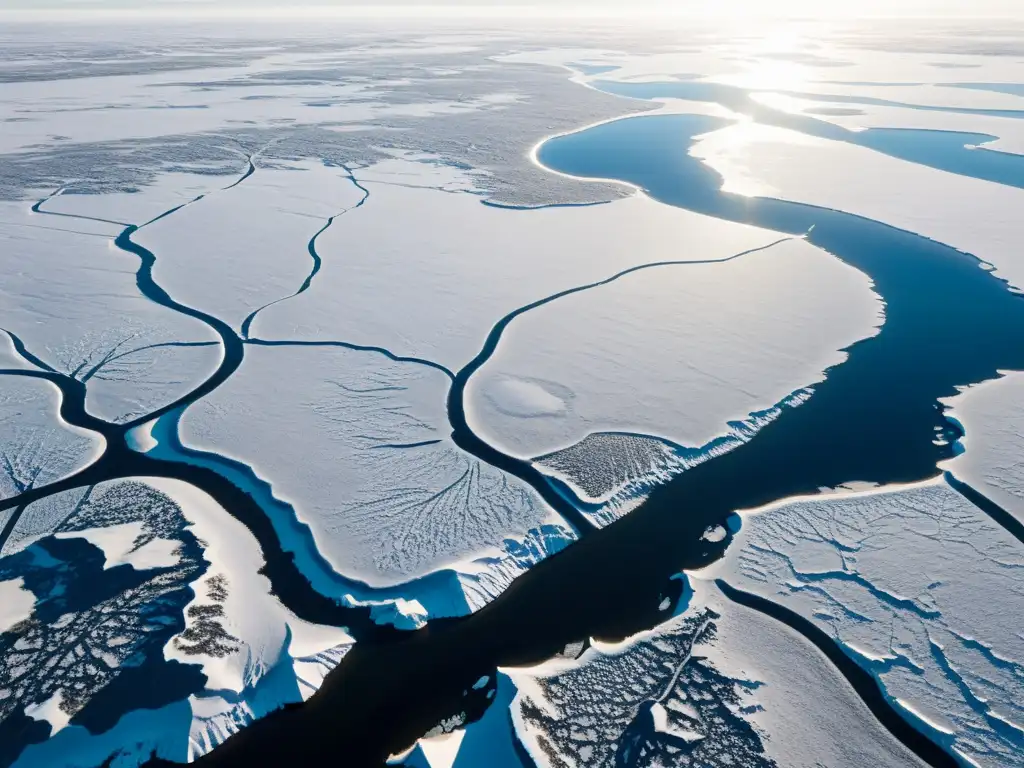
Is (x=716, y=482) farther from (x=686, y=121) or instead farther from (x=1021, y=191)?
(x=686, y=121)

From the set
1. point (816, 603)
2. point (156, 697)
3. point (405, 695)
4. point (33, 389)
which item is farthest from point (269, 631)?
point (33, 389)

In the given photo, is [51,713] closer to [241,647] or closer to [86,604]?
[86,604]

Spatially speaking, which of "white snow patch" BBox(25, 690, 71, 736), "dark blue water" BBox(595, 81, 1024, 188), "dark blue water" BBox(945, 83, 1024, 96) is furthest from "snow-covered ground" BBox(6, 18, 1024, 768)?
"dark blue water" BBox(945, 83, 1024, 96)

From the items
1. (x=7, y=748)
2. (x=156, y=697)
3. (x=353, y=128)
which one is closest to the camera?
(x=7, y=748)

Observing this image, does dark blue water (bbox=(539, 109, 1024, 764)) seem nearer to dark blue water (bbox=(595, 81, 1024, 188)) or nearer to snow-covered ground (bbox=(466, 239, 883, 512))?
snow-covered ground (bbox=(466, 239, 883, 512))

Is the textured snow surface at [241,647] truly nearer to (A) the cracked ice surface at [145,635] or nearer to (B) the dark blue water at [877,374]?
(A) the cracked ice surface at [145,635]

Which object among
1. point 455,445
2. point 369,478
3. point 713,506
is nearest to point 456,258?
point 455,445

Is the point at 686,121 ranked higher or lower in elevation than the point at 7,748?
lower

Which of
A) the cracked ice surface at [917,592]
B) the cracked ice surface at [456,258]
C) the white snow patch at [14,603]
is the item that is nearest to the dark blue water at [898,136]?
the cracked ice surface at [456,258]
